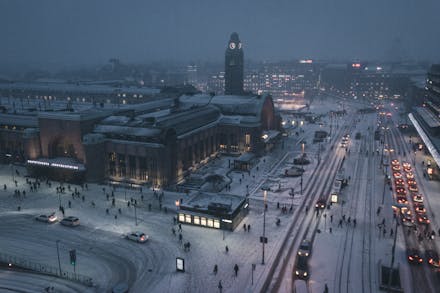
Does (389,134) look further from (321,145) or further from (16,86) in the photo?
(16,86)

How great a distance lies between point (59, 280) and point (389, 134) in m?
112

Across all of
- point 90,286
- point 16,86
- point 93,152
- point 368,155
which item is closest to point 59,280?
point 90,286

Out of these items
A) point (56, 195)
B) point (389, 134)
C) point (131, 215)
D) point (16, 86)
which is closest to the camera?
point (131, 215)

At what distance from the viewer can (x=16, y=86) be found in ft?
578

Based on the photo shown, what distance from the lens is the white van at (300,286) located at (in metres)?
38.4

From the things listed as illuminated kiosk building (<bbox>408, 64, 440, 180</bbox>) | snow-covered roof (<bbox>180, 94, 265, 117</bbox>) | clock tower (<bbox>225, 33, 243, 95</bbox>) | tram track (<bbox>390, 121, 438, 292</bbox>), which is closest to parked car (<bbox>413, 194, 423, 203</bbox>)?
tram track (<bbox>390, 121, 438, 292</bbox>)

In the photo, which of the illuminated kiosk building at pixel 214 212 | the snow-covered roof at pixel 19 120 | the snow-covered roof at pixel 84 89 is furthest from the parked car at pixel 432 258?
the snow-covered roof at pixel 84 89

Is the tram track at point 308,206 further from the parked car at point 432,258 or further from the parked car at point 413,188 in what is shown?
the parked car at point 413,188

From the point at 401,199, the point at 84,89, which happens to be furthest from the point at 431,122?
the point at 84,89

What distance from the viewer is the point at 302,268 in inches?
1635

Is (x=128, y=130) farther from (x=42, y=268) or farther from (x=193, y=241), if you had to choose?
(x=42, y=268)

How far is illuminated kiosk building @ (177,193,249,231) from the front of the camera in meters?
52.9

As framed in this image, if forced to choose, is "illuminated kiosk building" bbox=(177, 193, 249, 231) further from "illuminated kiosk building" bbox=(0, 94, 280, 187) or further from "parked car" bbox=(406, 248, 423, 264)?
"parked car" bbox=(406, 248, 423, 264)

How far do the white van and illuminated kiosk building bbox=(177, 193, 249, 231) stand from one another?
14799mm
